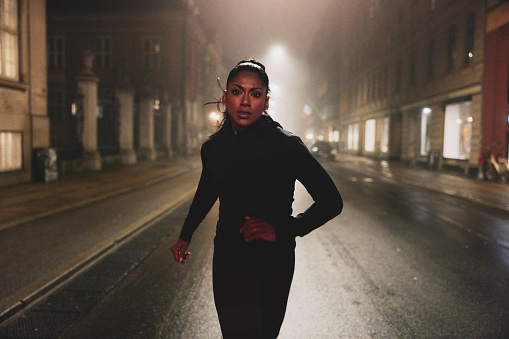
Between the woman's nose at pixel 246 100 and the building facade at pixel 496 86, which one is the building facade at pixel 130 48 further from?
the woman's nose at pixel 246 100

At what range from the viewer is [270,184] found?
223 cm

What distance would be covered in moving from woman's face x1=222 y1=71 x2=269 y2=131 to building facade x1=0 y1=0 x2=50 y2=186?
14.9m

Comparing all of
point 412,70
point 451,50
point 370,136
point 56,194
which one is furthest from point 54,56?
point 451,50

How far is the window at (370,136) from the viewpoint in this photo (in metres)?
42.2

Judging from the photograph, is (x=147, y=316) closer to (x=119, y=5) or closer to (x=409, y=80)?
(x=409, y=80)

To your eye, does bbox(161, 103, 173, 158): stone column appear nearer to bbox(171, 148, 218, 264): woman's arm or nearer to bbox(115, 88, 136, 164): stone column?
bbox(115, 88, 136, 164): stone column

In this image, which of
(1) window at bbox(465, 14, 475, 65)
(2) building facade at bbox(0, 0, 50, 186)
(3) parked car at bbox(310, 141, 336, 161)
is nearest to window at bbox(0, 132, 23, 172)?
(2) building facade at bbox(0, 0, 50, 186)

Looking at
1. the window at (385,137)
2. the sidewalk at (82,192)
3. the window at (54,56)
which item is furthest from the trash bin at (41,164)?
the window at (54,56)

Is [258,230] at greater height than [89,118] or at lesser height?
lesser

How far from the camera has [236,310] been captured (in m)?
2.26

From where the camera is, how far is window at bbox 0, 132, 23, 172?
14.8 m

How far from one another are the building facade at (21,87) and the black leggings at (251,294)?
48.8 feet

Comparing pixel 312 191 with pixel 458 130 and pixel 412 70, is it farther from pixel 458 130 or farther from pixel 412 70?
pixel 412 70

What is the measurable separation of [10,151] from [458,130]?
2185 cm
